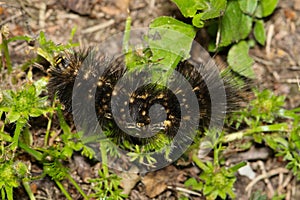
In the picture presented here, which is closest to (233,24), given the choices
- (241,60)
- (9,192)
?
(241,60)

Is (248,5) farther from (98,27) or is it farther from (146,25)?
(98,27)

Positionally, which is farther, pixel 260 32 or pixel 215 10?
pixel 260 32

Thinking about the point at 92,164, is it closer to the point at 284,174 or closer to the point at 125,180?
the point at 125,180

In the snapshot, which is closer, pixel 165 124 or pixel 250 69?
pixel 165 124

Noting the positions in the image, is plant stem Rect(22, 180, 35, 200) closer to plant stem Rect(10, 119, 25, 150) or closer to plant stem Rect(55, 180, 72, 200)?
plant stem Rect(55, 180, 72, 200)

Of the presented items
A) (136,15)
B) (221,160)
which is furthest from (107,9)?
(221,160)

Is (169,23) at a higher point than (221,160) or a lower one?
higher
